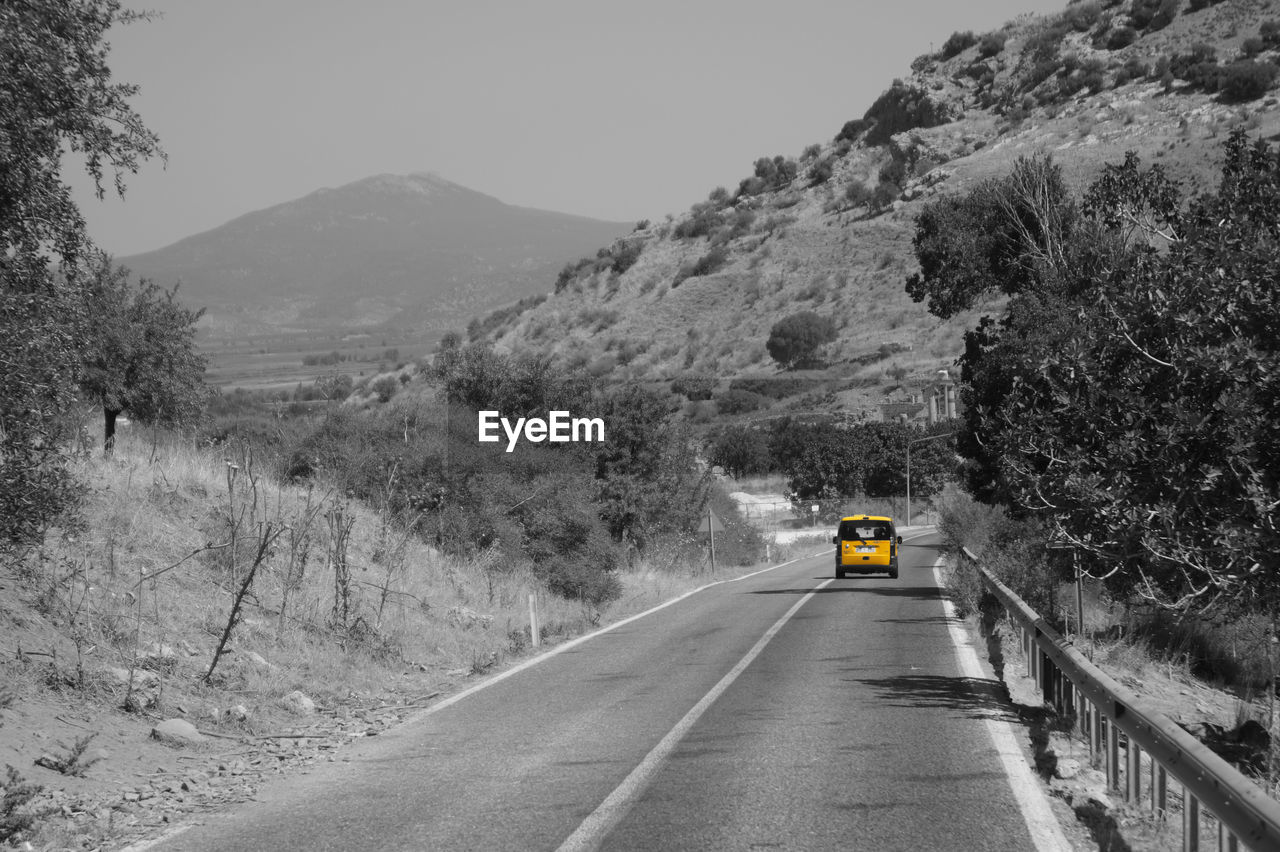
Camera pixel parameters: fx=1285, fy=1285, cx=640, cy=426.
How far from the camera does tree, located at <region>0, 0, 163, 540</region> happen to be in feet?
29.6

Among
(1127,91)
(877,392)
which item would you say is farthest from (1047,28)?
(877,392)

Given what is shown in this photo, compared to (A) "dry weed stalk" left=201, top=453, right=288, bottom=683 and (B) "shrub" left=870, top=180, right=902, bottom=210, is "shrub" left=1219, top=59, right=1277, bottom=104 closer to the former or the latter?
(B) "shrub" left=870, top=180, right=902, bottom=210

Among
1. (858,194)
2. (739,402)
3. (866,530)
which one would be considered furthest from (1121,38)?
(866,530)

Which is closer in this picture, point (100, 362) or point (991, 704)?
point (991, 704)

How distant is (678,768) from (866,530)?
27.7m

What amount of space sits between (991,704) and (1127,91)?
316 feet

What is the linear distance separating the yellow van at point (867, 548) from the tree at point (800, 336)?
49.5 m

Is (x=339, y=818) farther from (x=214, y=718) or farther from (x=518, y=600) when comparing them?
(x=518, y=600)

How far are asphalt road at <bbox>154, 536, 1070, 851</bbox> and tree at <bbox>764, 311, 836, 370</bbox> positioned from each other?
229 ft

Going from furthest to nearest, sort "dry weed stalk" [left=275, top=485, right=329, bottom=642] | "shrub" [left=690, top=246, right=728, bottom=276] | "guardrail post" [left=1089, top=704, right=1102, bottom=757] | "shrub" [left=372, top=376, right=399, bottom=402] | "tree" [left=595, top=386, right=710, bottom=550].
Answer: "shrub" [left=690, top=246, right=728, bottom=276] → "shrub" [left=372, top=376, right=399, bottom=402] → "tree" [left=595, top=386, right=710, bottom=550] → "dry weed stalk" [left=275, top=485, right=329, bottom=642] → "guardrail post" [left=1089, top=704, right=1102, bottom=757]

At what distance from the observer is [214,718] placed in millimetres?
11227

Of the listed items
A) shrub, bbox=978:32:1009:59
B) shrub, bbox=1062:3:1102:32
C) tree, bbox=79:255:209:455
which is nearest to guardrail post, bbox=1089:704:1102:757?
tree, bbox=79:255:209:455

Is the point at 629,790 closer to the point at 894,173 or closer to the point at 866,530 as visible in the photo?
the point at 866,530

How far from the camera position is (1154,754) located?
7.13 meters
